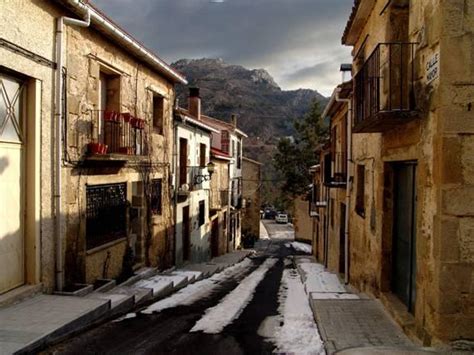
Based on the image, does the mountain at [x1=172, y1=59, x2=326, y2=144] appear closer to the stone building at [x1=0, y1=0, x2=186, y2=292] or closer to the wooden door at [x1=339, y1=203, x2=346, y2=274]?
the wooden door at [x1=339, y1=203, x2=346, y2=274]

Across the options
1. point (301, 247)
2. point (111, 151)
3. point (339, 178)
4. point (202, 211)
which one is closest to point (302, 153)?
point (301, 247)

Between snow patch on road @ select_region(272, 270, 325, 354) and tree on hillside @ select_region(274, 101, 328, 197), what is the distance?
31.6 meters

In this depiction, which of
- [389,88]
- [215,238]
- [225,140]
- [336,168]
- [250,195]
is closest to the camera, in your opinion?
[389,88]

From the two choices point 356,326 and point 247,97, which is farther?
point 247,97

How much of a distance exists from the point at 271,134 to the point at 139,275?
83.2 m

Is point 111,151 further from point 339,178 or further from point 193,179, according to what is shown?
point 193,179

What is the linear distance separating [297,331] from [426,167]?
261 centimetres

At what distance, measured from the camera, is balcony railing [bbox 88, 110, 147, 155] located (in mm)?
8648

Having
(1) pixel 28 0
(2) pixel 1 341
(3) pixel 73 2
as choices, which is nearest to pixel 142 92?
(3) pixel 73 2

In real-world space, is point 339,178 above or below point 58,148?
below

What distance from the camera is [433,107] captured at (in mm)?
4559

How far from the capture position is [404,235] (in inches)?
243

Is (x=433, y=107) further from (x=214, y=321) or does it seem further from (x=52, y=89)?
(x=52, y=89)

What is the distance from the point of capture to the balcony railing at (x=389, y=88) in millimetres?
5223
